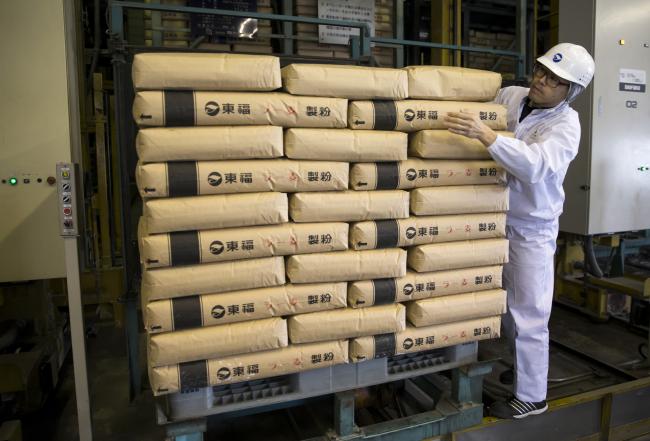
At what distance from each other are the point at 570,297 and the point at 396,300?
3593 mm

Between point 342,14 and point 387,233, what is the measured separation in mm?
4530

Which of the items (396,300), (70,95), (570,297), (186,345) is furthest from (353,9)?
(186,345)

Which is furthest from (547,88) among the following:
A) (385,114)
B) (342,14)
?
(342,14)

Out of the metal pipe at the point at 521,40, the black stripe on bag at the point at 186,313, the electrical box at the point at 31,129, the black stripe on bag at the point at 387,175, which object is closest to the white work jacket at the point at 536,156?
the black stripe on bag at the point at 387,175

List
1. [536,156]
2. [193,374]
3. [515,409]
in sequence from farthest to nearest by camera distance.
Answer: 1. [515,409]
2. [536,156]
3. [193,374]

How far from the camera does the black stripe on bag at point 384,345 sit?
2287mm

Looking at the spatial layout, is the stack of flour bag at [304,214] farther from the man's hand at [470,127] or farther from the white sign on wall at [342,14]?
the white sign on wall at [342,14]

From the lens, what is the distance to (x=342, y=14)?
5.81m

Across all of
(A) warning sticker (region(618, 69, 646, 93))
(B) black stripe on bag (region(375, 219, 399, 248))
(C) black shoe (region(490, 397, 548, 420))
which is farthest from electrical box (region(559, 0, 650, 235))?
(B) black stripe on bag (region(375, 219, 399, 248))

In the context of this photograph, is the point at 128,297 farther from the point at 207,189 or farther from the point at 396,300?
the point at 396,300

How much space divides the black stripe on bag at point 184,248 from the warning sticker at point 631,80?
4.15 meters

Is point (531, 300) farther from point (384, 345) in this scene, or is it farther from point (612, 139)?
point (612, 139)

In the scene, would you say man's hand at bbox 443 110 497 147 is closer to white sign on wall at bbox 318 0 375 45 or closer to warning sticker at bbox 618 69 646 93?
warning sticker at bbox 618 69 646 93

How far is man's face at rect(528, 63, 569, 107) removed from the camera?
2.55 meters
